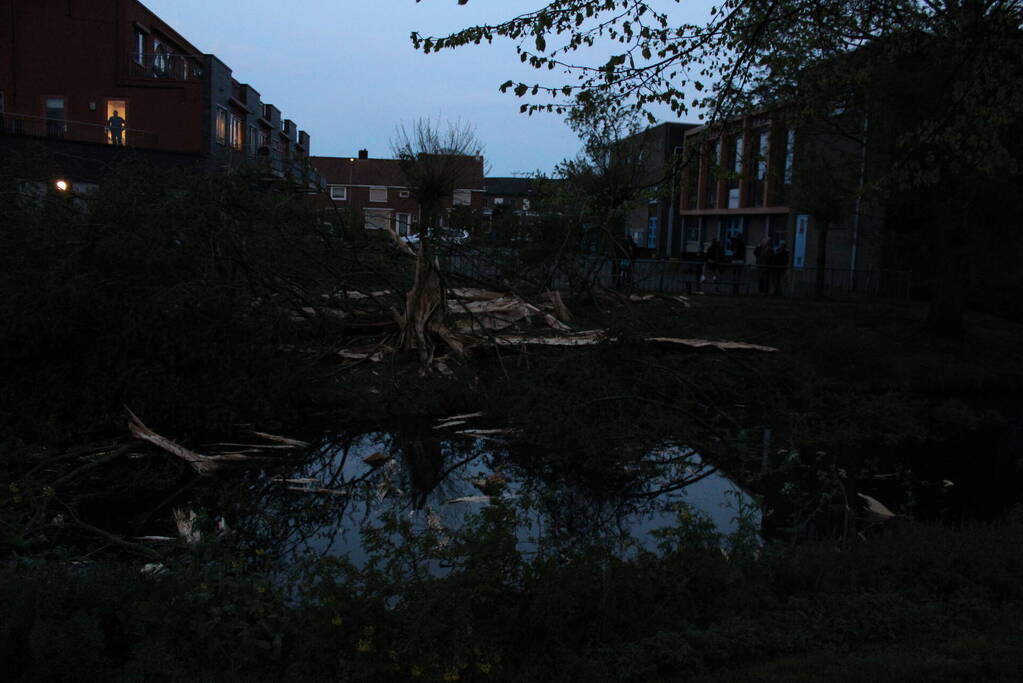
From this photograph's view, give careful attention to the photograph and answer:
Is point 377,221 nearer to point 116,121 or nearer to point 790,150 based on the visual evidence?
point 790,150

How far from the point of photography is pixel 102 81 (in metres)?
34.5

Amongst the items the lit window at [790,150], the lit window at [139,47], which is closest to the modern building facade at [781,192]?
the lit window at [790,150]

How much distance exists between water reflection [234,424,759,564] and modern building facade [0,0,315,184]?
26.3 metres

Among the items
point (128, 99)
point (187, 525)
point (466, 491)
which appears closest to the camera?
point (187, 525)

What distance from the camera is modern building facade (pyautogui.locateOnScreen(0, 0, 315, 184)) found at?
110ft

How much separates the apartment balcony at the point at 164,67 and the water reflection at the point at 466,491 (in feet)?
102

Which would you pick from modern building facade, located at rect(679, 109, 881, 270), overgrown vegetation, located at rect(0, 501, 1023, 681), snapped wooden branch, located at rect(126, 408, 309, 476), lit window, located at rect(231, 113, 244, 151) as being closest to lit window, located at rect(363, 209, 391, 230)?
modern building facade, located at rect(679, 109, 881, 270)

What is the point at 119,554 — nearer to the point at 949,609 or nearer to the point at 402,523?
the point at 402,523

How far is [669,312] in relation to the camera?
17734 millimetres

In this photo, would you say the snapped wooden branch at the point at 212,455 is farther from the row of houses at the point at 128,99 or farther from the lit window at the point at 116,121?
the lit window at the point at 116,121

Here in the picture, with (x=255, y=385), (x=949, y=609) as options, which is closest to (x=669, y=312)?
(x=255, y=385)

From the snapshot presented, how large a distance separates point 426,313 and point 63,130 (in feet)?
84.2

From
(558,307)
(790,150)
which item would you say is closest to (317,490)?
(558,307)

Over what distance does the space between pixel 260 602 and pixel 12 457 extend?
524 centimetres
